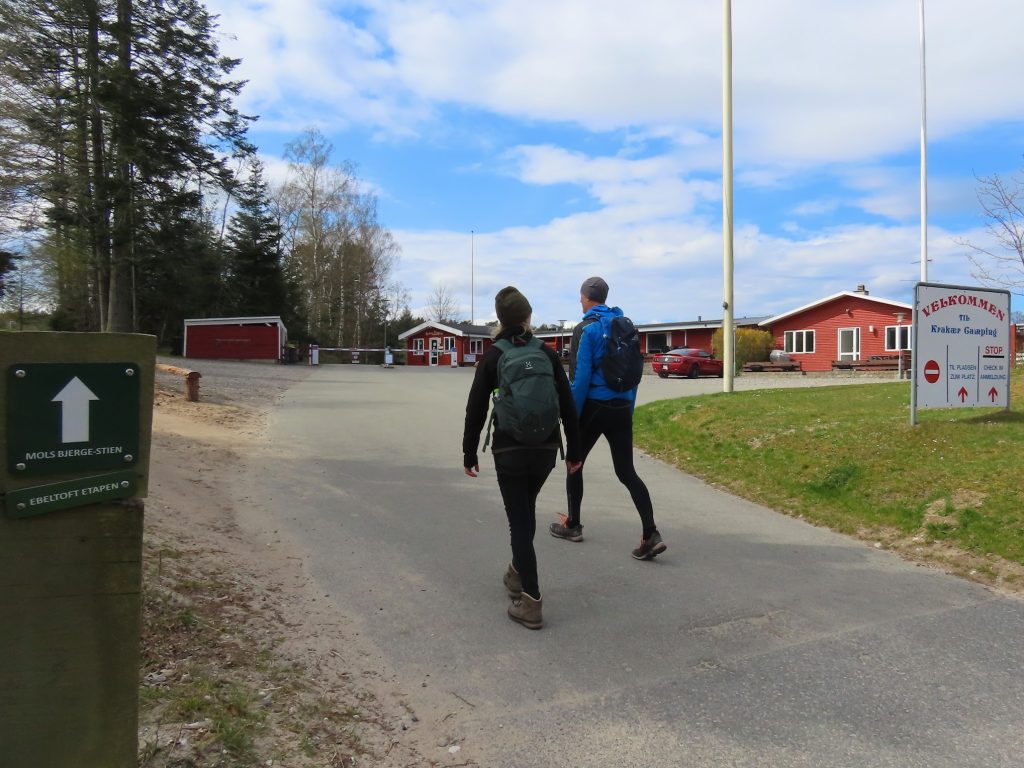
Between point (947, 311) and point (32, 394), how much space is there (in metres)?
8.96

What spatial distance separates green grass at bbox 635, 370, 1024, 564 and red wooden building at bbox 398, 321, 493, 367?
48.5m

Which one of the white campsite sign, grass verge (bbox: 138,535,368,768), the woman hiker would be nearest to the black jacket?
the woman hiker

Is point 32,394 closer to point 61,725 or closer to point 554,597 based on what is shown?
point 61,725

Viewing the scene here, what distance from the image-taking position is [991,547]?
17.5ft

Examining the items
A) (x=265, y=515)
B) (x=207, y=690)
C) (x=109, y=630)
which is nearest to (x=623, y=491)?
Result: (x=265, y=515)

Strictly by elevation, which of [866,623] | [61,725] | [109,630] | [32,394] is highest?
[32,394]

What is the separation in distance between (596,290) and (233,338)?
3734 cm

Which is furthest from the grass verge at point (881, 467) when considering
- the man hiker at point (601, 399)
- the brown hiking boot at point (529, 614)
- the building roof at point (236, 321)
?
the building roof at point (236, 321)

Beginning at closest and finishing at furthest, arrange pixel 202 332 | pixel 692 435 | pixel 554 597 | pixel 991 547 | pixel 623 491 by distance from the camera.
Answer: pixel 554 597 → pixel 991 547 → pixel 623 491 → pixel 692 435 → pixel 202 332

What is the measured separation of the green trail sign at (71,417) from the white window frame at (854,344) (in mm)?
40934

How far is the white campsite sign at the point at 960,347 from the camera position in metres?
8.07

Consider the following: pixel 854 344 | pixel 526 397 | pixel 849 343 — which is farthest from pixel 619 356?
pixel 849 343

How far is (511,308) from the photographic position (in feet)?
13.4

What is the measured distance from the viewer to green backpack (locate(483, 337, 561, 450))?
3.86 meters
